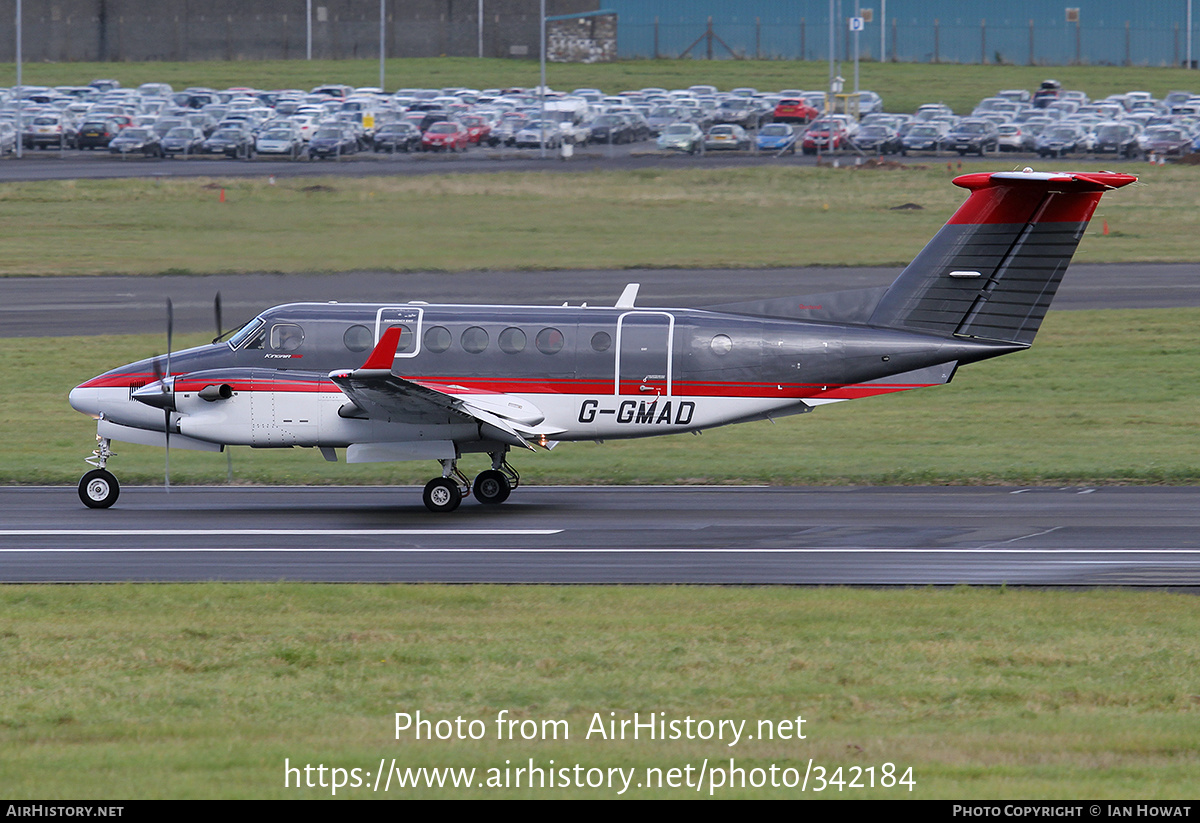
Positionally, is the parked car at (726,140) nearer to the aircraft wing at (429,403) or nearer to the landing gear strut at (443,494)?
the aircraft wing at (429,403)

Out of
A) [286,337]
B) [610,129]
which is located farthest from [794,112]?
[286,337]

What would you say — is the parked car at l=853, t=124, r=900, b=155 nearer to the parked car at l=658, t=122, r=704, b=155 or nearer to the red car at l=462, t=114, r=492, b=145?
the parked car at l=658, t=122, r=704, b=155

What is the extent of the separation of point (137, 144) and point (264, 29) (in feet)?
160

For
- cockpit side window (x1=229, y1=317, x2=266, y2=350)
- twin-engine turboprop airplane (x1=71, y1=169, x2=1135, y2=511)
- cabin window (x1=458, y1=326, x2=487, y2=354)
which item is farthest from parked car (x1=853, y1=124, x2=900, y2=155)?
cockpit side window (x1=229, y1=317, x2=266, y2=350)

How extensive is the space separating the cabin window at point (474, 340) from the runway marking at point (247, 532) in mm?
3164

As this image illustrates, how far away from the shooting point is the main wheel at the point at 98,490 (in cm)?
2252

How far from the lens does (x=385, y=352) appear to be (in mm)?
20531

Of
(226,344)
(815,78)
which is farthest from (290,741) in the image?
(815,78)

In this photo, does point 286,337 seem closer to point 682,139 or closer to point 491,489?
point 491,489

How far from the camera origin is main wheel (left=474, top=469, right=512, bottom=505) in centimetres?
2309

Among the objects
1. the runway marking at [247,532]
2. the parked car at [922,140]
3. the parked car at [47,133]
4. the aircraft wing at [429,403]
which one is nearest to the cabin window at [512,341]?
the aircraft wing at [429,403]

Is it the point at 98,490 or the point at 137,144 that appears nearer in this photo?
the point at 98,490

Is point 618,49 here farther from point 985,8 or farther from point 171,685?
point 171,685

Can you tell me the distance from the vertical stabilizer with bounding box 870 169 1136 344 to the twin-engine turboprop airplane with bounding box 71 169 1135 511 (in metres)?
0.03
